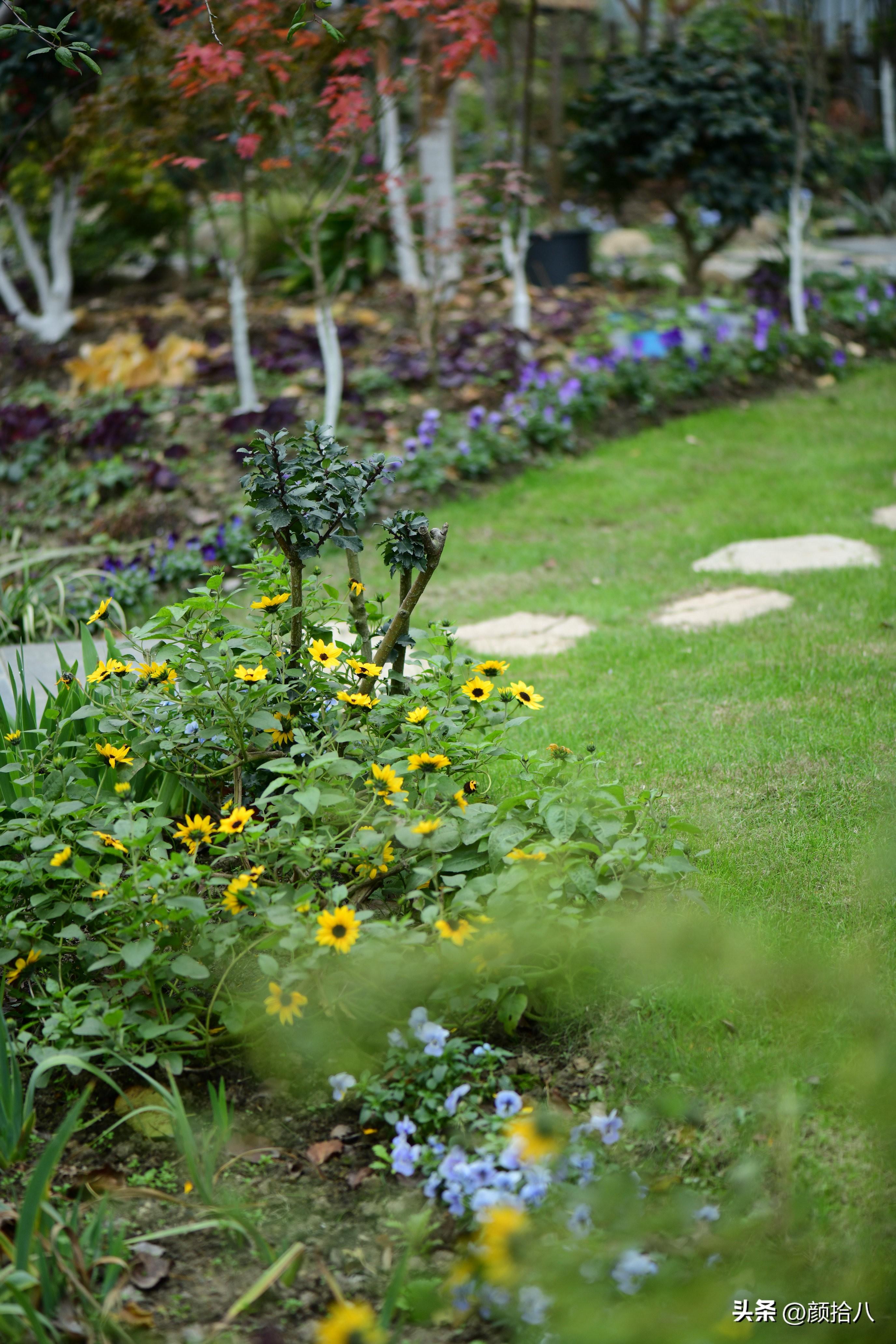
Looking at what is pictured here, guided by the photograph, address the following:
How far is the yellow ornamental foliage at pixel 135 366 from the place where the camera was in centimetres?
613

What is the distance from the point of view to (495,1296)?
4.53ft

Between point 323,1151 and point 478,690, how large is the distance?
93 centimetres

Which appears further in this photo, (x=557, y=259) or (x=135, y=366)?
(x=557, y=259)

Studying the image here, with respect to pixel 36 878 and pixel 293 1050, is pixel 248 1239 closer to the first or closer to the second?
pixel 293 1050

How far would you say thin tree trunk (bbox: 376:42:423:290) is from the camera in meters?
5.53

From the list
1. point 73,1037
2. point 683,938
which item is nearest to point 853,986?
point 683,938

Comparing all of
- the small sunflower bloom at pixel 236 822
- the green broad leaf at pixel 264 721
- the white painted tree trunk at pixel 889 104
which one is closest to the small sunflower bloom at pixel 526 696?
the green broad leaf at pixel 264 721

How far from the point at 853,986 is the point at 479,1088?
68 centimetres

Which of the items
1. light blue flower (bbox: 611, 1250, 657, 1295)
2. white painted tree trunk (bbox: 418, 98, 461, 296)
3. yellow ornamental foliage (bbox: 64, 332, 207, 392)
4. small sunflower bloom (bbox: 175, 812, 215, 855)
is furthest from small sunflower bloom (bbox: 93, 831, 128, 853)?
white painted tree trunk (bbox: 418, 98, 461, 296)

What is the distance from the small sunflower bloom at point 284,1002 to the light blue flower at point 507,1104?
0.35 m

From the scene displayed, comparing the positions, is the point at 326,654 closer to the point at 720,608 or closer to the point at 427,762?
the point at 427,762

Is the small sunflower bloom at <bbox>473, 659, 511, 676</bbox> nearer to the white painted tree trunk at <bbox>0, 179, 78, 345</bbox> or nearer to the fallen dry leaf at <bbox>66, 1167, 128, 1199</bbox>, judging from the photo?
→ the fallen dry leaf at <bbox>66, 1167, 128, 1199</bbox>

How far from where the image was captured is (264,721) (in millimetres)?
2193

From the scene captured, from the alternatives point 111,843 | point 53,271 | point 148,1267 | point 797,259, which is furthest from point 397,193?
point 148,1267
